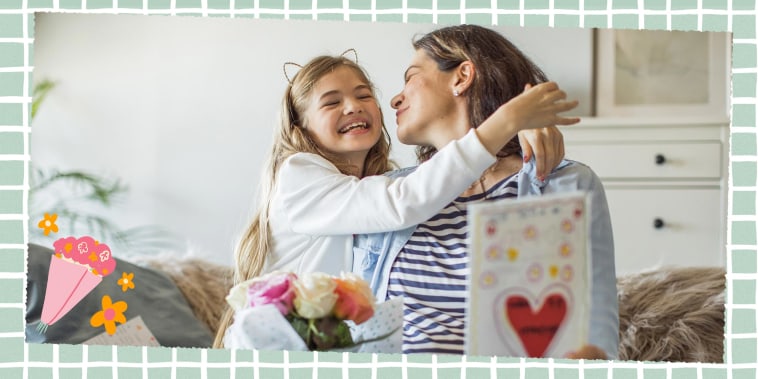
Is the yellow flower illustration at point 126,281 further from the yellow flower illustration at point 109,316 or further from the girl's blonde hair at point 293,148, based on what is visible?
the girl's blonde hair at point 293,148

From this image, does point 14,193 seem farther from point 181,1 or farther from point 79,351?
point 181,1

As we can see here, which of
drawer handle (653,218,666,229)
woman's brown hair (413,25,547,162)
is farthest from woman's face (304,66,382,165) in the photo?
drawer handle (653,218,666,229)

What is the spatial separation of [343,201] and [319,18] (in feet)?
1.32

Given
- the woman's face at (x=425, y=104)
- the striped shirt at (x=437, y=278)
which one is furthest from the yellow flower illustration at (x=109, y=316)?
the woman's face at (x=425, y=104)

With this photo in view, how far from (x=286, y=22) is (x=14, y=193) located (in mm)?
629

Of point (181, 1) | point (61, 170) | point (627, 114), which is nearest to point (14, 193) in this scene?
point (61, 170)

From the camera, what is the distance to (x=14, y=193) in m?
1.69

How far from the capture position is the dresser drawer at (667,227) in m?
1.67

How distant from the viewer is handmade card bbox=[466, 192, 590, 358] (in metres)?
1.33

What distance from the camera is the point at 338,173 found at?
5.15 ft

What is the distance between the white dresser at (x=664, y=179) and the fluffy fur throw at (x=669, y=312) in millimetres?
69

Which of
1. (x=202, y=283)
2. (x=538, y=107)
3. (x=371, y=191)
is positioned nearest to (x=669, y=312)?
(x=538, y=107)

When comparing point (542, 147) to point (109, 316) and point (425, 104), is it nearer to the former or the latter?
point (425, 104)

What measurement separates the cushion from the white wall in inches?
5.9
